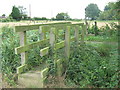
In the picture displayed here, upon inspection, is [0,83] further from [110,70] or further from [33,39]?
[110,70]

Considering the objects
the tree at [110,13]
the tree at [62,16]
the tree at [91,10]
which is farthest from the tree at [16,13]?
the tree at [110,13]

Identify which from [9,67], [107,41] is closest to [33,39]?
[9,67]

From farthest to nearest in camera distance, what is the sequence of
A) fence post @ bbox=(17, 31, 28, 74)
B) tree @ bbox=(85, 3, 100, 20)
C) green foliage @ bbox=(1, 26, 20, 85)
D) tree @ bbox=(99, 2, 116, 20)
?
tree @ bbox=(85, 3, 100, 20) < green foliage @ bbox=(1, 26, 20, 85) < fence post @ bbox=(17, 31, 28, 74) < tree @ bbox=(99, 2, 116, 20)

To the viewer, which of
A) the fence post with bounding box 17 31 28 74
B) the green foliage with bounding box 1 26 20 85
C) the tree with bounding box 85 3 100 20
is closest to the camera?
the fence post with bounding box 17 31 28 74

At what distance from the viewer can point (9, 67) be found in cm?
361

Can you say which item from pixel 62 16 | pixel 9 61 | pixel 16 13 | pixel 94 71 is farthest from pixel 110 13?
pixel 16 13

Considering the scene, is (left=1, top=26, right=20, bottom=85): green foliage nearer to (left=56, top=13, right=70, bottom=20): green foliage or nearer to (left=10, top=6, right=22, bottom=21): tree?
(left=10, top=6, right=22, bottom=21): tree

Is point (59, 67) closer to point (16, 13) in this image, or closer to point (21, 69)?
point (21, 69)

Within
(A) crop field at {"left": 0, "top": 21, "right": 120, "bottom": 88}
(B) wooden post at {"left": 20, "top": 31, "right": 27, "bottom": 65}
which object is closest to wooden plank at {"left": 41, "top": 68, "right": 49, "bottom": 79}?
(A) crop field at {"left": 0, "top": 21, "right": 120, "bottom": 88}

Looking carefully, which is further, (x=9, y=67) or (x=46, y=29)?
(x=9, y=67)

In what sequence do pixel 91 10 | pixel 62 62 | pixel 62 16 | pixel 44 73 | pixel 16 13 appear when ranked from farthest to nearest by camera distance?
pixel 16 13, pixel 62 16, pixel 91 10, pixel 62 62, pixel 44 73

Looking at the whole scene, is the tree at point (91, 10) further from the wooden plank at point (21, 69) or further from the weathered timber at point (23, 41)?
the wooden plank at point (21, 69)

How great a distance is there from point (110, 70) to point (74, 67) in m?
0.70

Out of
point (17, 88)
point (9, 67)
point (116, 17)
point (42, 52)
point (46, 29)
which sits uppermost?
point (116, 17)
